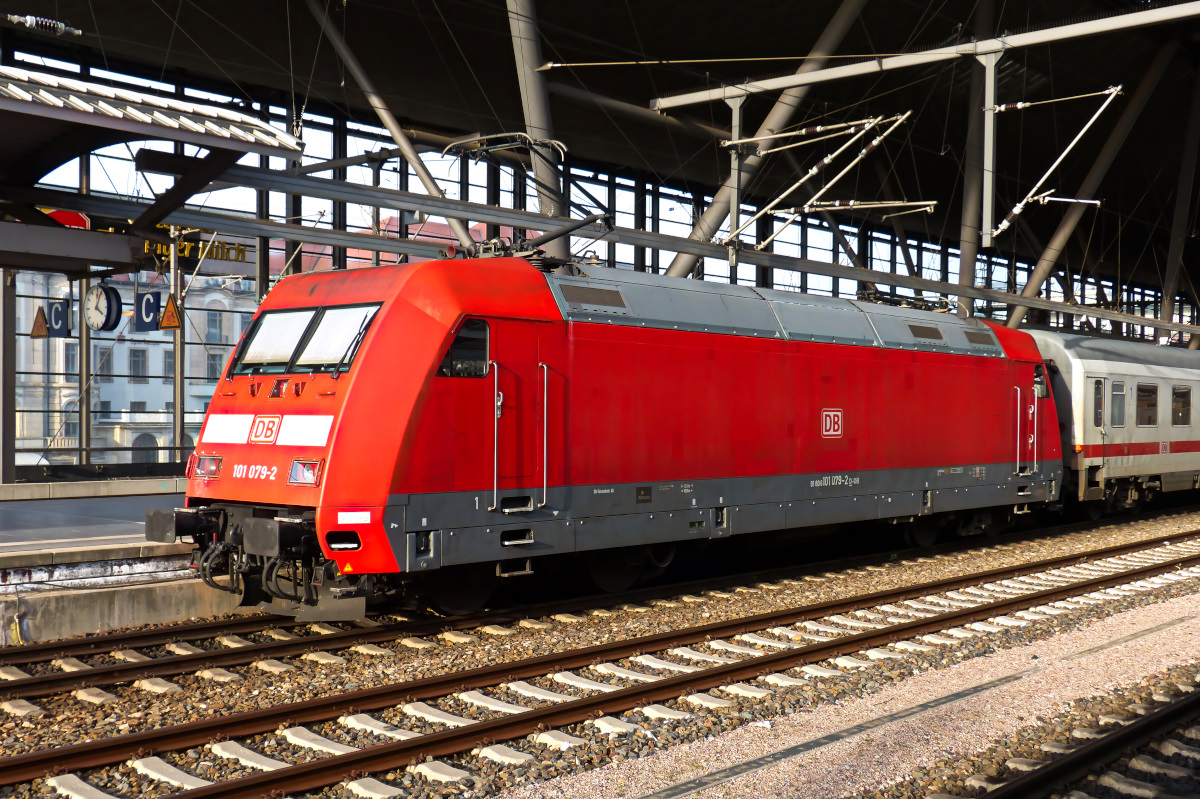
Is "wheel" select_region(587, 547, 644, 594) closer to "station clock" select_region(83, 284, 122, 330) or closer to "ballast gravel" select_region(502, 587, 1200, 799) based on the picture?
"ballast gravel" select_region(502, 587, 1200, 799)

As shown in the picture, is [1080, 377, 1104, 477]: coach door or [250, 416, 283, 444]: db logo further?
[1080, 377, 1104, 477]: coach door

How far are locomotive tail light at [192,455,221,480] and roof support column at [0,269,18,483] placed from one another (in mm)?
10160

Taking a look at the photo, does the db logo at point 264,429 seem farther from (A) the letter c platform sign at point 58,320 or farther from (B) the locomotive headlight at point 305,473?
(A) the letter c platform sign at point 58,320

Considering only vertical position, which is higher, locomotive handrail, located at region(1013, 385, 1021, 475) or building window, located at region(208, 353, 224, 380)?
building window, located at region(208, 353, 224, 380)

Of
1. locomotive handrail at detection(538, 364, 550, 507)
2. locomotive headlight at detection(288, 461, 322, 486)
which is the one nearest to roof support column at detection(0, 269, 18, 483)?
locomotive headlight at detection(288, 461, 322, 486)

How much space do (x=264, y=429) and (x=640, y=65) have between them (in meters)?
16.8

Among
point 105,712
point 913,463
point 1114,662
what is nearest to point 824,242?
point 913,463

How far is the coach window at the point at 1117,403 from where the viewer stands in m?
19.2

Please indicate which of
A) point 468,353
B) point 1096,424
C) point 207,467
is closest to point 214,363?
point 207,467

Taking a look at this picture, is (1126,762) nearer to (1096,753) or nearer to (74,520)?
(1096,753)

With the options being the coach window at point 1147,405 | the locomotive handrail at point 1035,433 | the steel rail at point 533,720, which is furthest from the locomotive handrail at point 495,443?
the coach window at point 1147,405

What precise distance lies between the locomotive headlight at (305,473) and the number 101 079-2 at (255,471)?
0.31 meters

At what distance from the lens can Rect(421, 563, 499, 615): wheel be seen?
1016 centimetres

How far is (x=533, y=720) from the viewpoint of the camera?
22.9 ft
